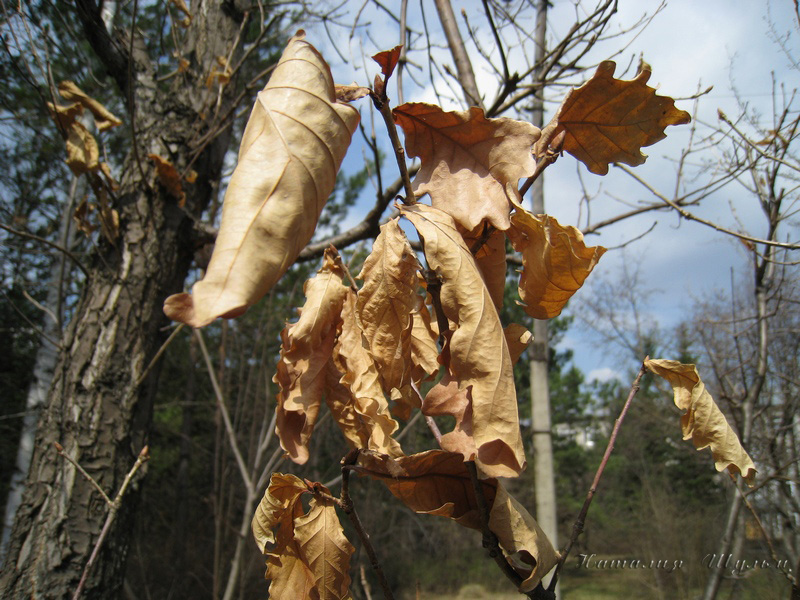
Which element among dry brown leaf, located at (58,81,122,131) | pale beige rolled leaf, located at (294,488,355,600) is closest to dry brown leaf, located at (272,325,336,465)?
pale beige rolled leaf, located at (294,488,355,600)

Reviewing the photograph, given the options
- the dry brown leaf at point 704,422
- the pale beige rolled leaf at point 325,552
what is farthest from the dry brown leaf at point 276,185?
the dry brown leaf at point 704,422

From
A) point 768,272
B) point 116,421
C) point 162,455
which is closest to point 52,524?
point 116,421

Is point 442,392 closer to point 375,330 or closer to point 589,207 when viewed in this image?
point 375,330

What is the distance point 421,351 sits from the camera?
1.81 feet

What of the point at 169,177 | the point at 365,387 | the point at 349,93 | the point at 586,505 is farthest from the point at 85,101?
the point at 586,505

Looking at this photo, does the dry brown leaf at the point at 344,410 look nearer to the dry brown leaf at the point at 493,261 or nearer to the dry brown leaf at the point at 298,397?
the dry brown leaf at the point at 298,397

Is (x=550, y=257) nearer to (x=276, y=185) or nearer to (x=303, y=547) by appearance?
(x=276, y=185)

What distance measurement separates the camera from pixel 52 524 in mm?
1783

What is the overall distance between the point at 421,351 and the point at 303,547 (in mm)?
272

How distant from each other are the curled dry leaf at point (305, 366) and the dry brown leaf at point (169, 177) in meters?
1.99

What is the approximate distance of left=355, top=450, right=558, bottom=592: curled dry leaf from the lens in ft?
1.62

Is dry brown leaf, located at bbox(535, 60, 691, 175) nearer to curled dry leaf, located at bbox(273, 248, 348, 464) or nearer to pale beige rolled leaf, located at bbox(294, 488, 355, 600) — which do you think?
curled dry leaf, located at bbox(273, 248, 348, 464)

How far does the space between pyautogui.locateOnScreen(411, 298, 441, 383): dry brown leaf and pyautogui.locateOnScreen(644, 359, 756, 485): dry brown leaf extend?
12.9 inches

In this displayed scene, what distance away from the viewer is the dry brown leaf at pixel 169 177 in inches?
87.9
